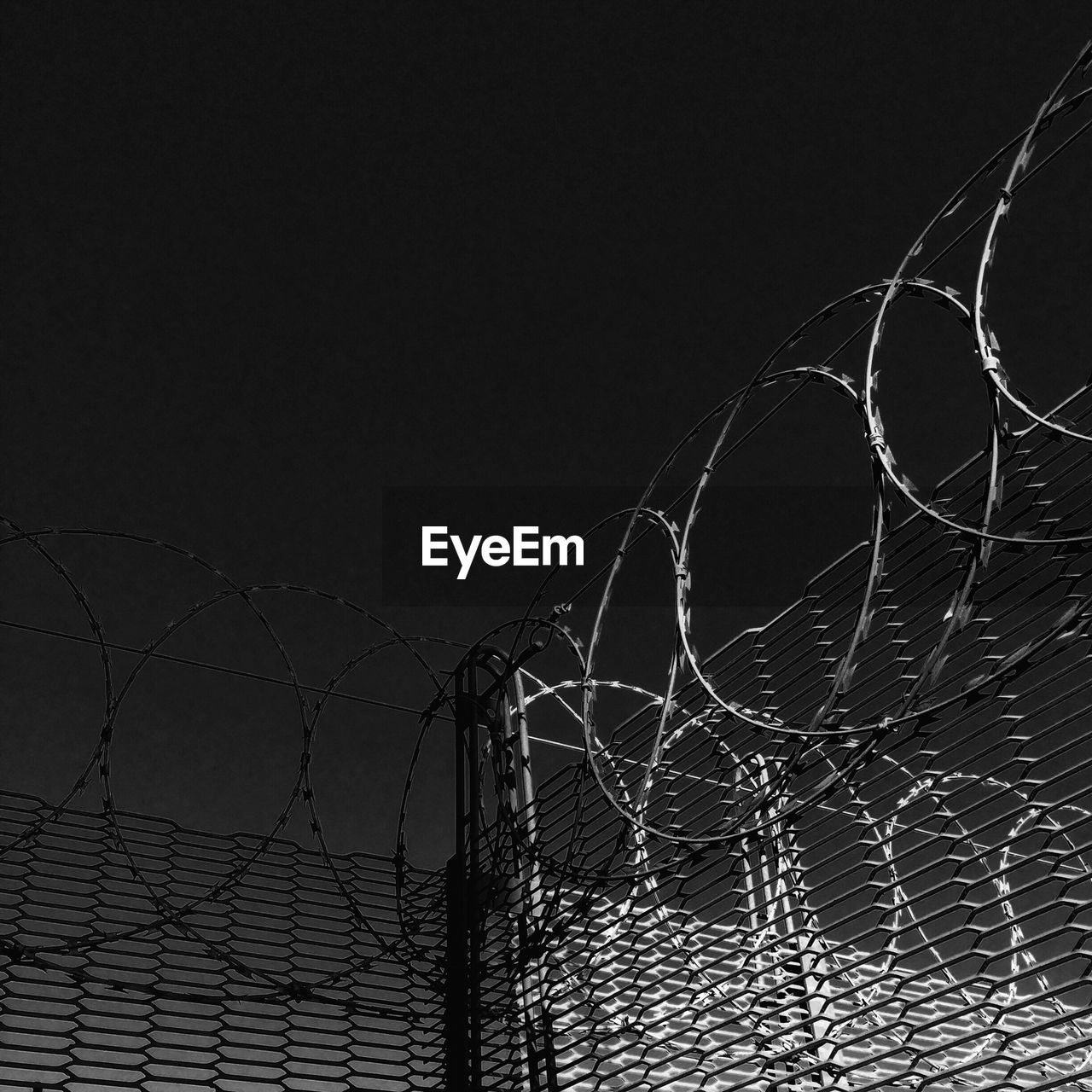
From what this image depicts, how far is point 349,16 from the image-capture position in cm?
755

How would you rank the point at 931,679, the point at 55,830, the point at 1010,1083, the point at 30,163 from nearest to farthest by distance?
1. the point at 1010,1083
2. the point at 931,679
3. the point at 55,830
4. the point at 30,163

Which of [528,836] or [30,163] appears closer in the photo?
[528,836]

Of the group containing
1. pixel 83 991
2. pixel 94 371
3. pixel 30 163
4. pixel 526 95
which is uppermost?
pixel 526 95

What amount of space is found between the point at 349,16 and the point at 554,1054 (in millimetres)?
6509

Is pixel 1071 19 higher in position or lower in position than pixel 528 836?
higher

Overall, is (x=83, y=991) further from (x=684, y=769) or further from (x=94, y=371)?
(x=94, y=371)

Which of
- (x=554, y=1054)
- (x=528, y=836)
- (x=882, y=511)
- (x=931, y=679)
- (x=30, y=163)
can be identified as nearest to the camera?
(x=931, y=679)

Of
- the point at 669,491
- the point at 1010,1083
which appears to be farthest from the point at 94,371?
the point at 1010,1083
